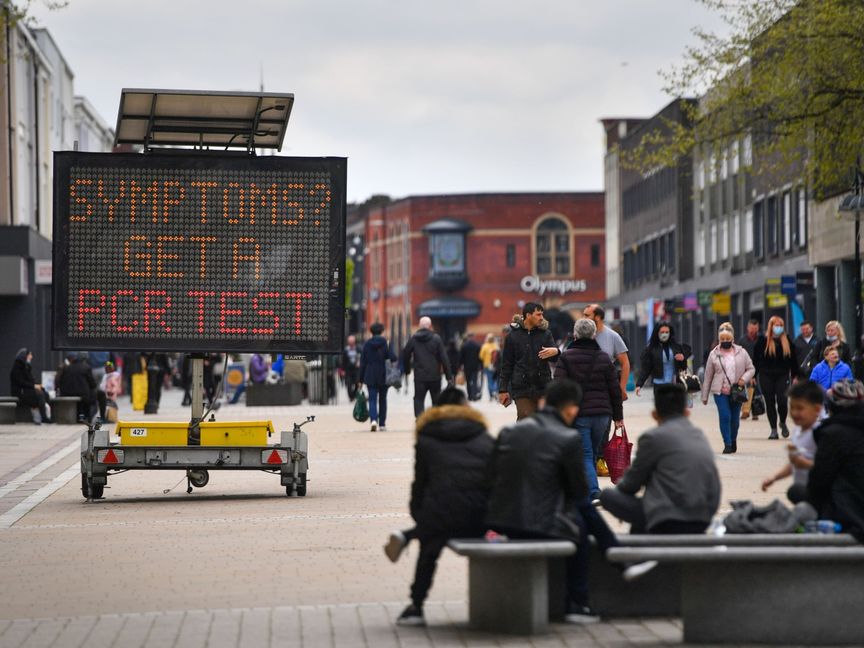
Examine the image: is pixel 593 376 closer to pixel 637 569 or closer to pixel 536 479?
pixel 536 479

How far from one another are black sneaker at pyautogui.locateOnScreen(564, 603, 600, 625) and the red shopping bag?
7.72 m

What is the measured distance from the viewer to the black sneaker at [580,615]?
1015cm

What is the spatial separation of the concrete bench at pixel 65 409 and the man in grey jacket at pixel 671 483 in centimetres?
3150

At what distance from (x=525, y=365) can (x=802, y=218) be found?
Answer: 41.5 meters

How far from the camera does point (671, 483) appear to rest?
10211mm

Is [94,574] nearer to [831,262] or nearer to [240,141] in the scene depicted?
[240,141]

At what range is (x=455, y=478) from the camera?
10.4m

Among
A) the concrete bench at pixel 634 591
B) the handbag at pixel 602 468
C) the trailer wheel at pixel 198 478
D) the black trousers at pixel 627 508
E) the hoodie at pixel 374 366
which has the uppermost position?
the hoodie at pixel 374 366

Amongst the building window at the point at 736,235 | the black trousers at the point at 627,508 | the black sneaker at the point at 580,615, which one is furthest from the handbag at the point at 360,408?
the building window at the point at 736,235

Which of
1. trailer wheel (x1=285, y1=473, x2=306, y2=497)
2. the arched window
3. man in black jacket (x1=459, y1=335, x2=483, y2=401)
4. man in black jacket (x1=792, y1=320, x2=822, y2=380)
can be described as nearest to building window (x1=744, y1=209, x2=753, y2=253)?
man in black jacket (x1=459, y1=335, x2=483, y2=401)

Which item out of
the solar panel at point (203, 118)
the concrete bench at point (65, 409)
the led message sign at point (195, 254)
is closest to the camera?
the led message sign at point (195, 254)

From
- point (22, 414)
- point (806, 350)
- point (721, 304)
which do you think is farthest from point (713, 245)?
point (806, 350)

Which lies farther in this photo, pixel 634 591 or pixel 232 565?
pixel 232 565

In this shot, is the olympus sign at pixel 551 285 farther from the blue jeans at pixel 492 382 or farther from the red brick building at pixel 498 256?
the blue jeans at pixel 492 382
